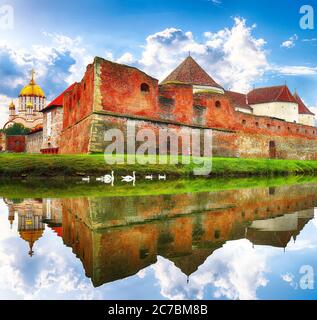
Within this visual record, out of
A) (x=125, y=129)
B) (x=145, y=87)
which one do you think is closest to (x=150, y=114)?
(x=145, y=87)

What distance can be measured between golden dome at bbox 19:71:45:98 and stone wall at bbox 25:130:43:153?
119 feet

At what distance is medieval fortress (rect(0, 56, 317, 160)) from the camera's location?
2284 centimetres

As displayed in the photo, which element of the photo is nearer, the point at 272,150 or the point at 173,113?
the point at 173,113

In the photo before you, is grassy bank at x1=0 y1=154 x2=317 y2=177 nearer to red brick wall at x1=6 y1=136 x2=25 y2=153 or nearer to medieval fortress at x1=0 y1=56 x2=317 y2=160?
medieval fortress at x1=0 y1=56 x2=317 y2=160

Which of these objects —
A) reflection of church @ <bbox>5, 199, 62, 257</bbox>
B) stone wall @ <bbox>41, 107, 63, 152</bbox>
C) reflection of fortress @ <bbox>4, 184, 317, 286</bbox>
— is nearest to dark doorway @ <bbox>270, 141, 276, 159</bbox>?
stone wall @ <bbox>41, 107, 63, 152</bbox>

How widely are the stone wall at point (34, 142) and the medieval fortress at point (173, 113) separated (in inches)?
4.5

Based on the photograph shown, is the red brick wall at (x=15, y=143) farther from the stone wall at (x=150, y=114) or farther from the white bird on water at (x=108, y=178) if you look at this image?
the white bird on water at (x=108, y=178)

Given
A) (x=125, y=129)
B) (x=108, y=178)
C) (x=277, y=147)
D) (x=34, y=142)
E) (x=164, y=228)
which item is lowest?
(x=164, y=228)

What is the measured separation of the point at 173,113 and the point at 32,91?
64651 millimetres

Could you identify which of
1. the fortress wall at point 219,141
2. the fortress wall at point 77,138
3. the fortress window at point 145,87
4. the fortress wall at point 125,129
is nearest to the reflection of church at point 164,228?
the fortress wall at point 125,129

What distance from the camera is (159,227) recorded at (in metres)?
5.90

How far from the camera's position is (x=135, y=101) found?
80.4 feet

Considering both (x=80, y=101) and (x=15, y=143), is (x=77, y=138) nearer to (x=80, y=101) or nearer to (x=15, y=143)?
(x=80, y=101)
